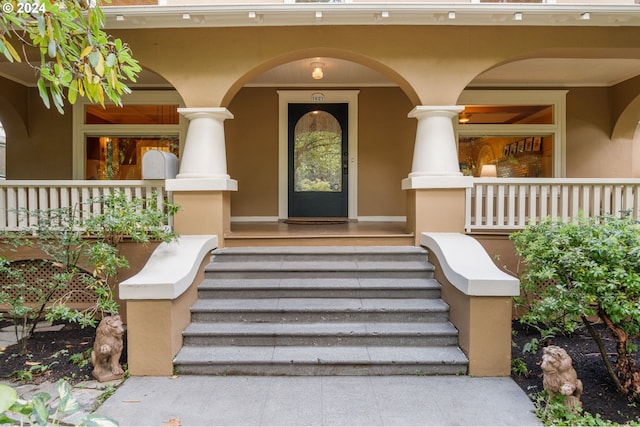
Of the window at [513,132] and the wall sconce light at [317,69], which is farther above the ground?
the wall sconce light at [317,69]

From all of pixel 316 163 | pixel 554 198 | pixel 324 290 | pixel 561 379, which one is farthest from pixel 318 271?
pixel 316 163

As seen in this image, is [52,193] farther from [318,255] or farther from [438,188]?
[438,188]

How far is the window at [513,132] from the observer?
6562 mm

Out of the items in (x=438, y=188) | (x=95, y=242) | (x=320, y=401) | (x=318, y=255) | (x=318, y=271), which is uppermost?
(x=438, y=188)

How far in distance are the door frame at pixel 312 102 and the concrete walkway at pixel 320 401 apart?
4.19 m

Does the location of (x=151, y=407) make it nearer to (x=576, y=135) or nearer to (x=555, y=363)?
(x=555, y=363)

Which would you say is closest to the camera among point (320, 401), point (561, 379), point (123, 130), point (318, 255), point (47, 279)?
point (561, 379)

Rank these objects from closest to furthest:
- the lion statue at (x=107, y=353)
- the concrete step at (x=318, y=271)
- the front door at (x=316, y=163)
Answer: the lion statue at (x=107, y=353) < the concrete step at (x=318, y=271) < the front door at (x=316, y=163)

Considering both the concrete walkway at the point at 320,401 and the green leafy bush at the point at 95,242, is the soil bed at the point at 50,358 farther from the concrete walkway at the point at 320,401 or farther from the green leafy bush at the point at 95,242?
the concrete walkway at the point at 320,401

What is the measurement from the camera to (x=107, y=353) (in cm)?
286

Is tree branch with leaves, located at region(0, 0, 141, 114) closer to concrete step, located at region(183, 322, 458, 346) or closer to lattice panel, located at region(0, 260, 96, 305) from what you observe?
concrete step, located at region(183, 322, 458, 346)

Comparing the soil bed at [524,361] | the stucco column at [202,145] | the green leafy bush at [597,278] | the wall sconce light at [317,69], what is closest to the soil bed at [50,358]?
the soil bed at [524,361]

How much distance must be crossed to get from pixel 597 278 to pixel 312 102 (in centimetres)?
535

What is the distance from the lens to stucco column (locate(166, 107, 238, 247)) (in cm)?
425
